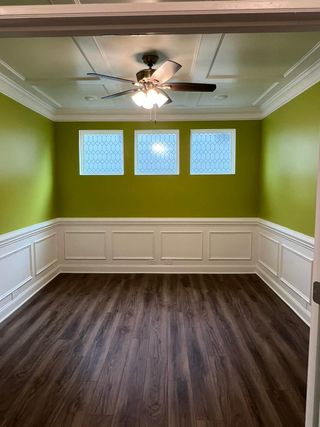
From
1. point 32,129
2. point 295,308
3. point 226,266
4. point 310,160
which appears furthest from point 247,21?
point 226,266

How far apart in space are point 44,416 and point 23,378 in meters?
0.49

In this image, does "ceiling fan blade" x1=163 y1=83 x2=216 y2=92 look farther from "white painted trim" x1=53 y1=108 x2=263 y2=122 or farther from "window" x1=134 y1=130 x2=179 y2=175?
"window" x1=134 y1=130 x2=179 y2=175

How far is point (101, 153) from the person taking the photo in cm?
486

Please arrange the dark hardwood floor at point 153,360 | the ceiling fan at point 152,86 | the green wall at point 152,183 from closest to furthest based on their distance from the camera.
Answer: the dark hardwood floor at point 153,360 < the ceiling fan at point 152,86 < the green wall at point 152,183

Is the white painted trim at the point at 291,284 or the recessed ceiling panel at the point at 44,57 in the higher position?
the recessed ceiling panel at the point at 44,57

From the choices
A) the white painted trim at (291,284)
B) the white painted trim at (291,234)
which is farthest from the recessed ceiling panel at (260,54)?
the white painted trim at (291,284)

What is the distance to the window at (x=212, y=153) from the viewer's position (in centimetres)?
478

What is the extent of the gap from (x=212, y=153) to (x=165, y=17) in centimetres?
402

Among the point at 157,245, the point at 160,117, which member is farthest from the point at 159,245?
the point at 160,117

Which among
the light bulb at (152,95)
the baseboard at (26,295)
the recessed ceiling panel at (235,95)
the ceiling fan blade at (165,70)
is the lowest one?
the baseboard at (26,295)

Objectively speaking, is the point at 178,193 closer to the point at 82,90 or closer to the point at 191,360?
the point at 82,90

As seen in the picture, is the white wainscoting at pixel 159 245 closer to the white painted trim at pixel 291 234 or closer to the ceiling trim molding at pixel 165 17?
the white painted trim at pixel 291 234

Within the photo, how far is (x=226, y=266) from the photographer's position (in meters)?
4.83

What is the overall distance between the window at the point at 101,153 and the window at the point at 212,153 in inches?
49.3
